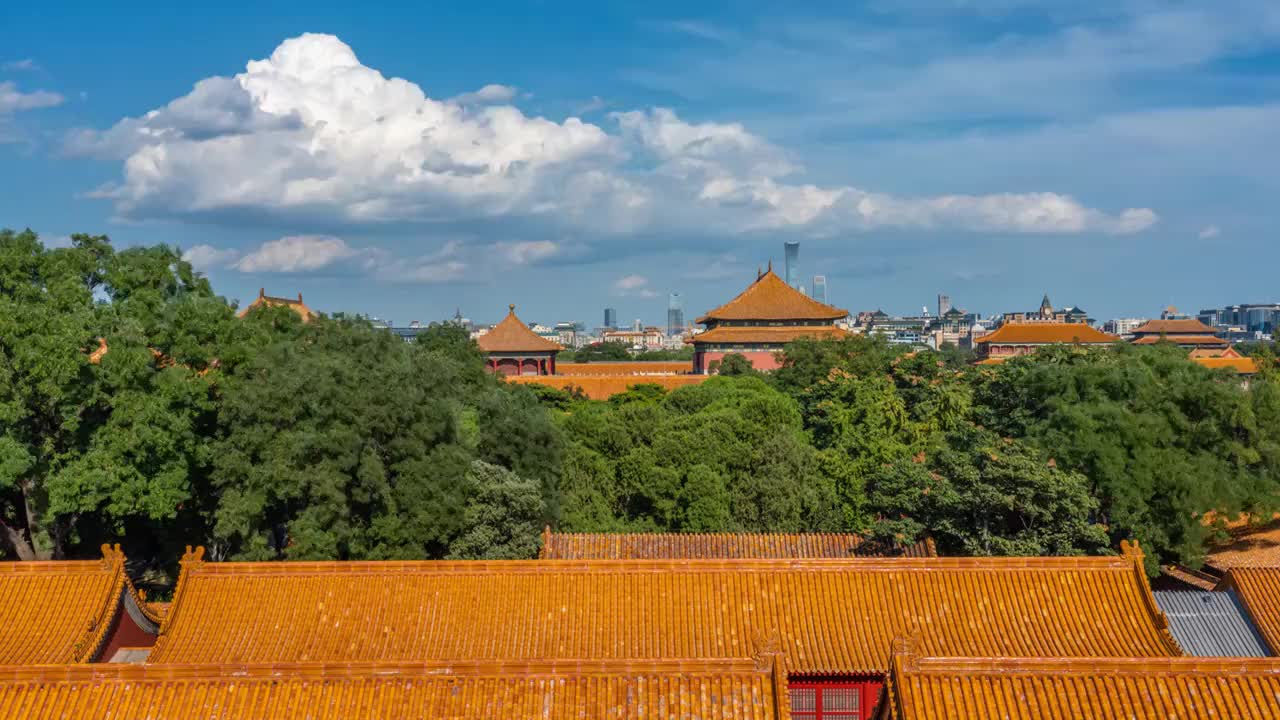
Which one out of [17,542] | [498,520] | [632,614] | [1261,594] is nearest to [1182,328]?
[1261,594]

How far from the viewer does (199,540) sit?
20000mm

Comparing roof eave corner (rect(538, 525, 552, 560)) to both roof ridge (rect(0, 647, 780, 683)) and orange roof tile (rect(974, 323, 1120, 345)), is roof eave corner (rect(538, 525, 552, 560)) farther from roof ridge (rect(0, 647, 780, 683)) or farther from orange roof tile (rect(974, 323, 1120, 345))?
orange roof tile (rect(974, 323, 1120, 345))

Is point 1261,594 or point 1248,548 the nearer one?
point 1261,594

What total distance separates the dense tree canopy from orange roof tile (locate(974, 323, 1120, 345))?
5050 centimetres

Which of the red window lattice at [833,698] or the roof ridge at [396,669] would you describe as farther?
the red window lattice at [833,698]

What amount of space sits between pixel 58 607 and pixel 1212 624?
47.3 feet

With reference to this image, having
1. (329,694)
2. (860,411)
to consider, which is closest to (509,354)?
(860,411)

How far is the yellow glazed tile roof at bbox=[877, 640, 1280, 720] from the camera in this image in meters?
7.81

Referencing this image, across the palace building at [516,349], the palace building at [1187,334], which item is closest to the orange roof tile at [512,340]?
the palace building at [516,349]

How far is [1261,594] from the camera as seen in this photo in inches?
552

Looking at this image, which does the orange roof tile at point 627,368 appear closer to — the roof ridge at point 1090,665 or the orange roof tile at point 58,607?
the orange roof tile at point 58,607

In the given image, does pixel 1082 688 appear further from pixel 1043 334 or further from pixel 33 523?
pixel 1043 334

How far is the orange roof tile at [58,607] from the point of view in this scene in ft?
38.3

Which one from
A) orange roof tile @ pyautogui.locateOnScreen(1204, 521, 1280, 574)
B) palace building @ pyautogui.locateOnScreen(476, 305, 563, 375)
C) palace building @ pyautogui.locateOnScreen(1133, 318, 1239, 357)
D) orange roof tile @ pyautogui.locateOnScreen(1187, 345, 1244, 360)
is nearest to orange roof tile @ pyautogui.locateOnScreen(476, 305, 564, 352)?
palace building @ pyautogui.locateOnScreen(476, 305, 563, 375)
